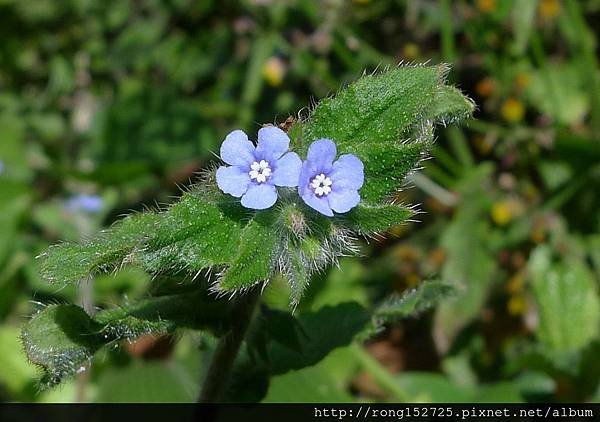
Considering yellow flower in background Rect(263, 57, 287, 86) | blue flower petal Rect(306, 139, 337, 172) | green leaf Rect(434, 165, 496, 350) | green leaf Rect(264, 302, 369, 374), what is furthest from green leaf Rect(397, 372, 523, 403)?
yellow flower in background Rect(263, 57, 287, 86)

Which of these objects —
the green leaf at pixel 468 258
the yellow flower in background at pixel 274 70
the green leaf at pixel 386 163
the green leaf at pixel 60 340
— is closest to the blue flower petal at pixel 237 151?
the green leaf at pixel 386 163

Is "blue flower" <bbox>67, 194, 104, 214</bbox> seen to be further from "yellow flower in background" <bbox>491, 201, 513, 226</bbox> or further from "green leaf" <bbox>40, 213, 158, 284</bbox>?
"green leaf" <bbox>40, 213, 158, 284</bbox>

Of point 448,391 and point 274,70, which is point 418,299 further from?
point 274,70

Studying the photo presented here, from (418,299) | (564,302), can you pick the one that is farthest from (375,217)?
(564,302)

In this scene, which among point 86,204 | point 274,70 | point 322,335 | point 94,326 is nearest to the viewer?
point 94,326

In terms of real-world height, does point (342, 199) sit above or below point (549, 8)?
above

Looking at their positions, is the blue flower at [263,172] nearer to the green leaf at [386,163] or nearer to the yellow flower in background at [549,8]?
the green leaf at [386,163]
